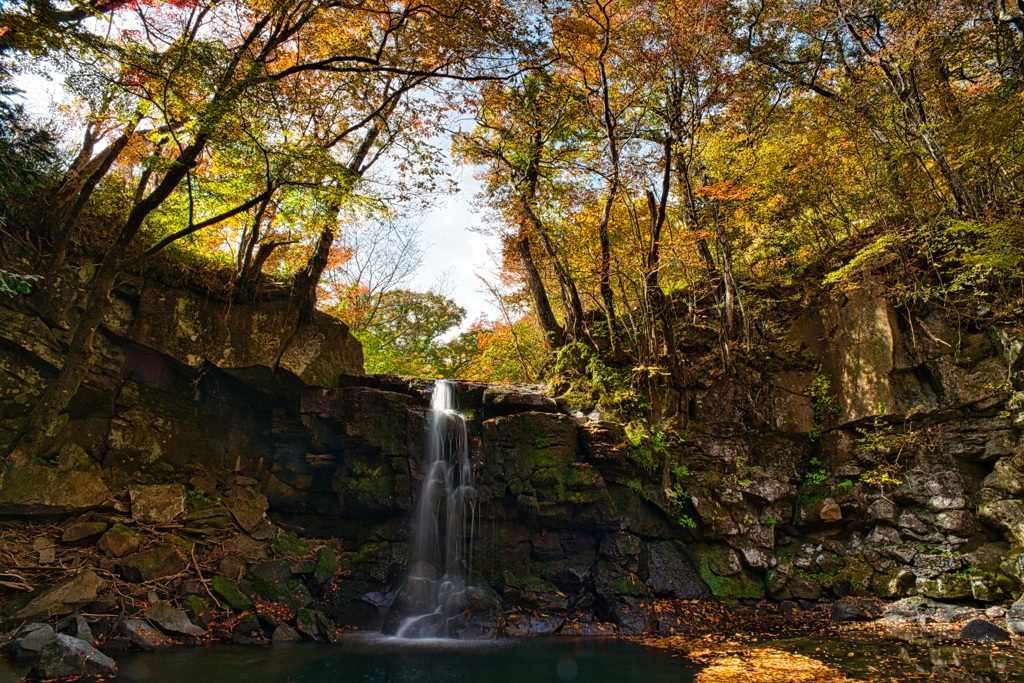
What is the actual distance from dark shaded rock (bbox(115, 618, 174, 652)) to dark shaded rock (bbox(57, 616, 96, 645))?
13.4 inches

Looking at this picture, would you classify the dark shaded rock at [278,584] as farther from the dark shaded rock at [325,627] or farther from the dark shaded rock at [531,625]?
the dark shaded rock at [531,625]

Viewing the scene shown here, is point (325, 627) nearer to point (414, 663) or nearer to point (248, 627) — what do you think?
point (248, 627)

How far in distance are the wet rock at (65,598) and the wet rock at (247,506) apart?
8.23 ft

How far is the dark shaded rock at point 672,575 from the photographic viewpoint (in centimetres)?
937

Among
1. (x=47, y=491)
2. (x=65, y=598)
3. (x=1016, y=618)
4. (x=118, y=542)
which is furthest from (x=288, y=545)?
(x=1016, y=618)

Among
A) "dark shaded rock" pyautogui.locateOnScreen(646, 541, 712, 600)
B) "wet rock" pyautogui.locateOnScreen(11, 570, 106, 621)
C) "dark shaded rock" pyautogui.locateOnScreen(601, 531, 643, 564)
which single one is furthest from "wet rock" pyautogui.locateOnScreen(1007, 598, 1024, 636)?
"wet rock" pyautogui.locateOnScreen(11, 570, 106, 621)

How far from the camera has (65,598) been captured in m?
6.93

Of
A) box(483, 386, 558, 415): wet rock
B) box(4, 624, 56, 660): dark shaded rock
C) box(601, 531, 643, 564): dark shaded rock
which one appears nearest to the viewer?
box(4, 624, 56, 660): dark shaded rock

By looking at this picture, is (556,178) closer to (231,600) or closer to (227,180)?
(227,180)

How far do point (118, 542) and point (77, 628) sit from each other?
1.72 meters

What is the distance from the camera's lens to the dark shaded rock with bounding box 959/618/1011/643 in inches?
273

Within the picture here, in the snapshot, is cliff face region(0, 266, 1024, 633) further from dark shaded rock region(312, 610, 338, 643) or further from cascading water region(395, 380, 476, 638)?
dark shaded rock region(312, 610, 338, 643)

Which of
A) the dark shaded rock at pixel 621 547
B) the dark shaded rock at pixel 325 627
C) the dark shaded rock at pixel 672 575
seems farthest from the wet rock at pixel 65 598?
the dark shaded rock at pixel 672 575

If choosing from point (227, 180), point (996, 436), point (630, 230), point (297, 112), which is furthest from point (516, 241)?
point (996, 436)
